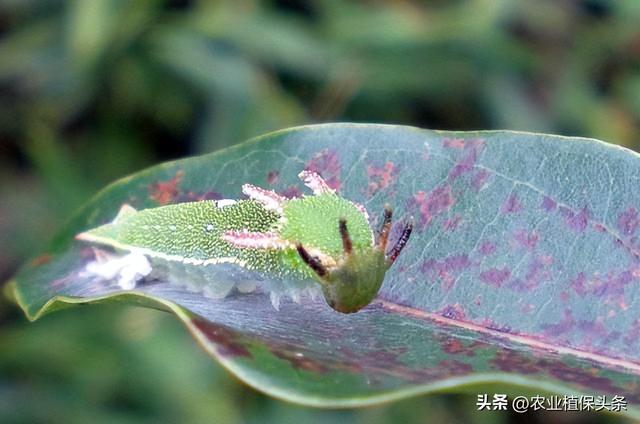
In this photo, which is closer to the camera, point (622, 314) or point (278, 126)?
point (622, 314)

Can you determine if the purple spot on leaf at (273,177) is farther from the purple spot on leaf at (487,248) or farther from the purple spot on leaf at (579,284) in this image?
the purple spot on leaf at (579,284)

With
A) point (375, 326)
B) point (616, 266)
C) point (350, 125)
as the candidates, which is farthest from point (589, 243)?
point (350, 125)

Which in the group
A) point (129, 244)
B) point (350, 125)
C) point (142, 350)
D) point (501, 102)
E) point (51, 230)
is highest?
point (501, 102)

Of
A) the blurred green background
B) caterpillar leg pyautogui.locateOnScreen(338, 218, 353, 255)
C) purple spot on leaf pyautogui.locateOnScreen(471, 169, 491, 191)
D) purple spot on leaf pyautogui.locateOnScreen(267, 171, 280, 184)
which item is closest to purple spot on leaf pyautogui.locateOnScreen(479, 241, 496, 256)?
purple spot on leaf pyautogui.locateOnScreen(471, 169, 491, 191)

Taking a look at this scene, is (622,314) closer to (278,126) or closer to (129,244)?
(129,244)

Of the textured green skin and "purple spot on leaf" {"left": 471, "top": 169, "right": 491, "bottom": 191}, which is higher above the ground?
"purple spot on leaf" {"left": 471, "top": 169, "right": 491, "bottom": 191}

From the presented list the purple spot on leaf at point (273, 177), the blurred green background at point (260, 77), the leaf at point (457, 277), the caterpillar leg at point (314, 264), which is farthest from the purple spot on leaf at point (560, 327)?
the blurred green background at point (260, 77)

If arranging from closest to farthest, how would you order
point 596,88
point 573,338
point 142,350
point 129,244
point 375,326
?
point 573,338 < point 375,326 < point 129,244 < point 142,350 < point 596,88

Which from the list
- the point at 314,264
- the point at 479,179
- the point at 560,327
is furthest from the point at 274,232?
the point at 560,327

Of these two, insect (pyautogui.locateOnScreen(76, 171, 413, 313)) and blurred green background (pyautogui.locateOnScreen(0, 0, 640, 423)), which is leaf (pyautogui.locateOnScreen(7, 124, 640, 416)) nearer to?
insect (pyautogui.locateOnScreen(76, 171, 413, 313))
